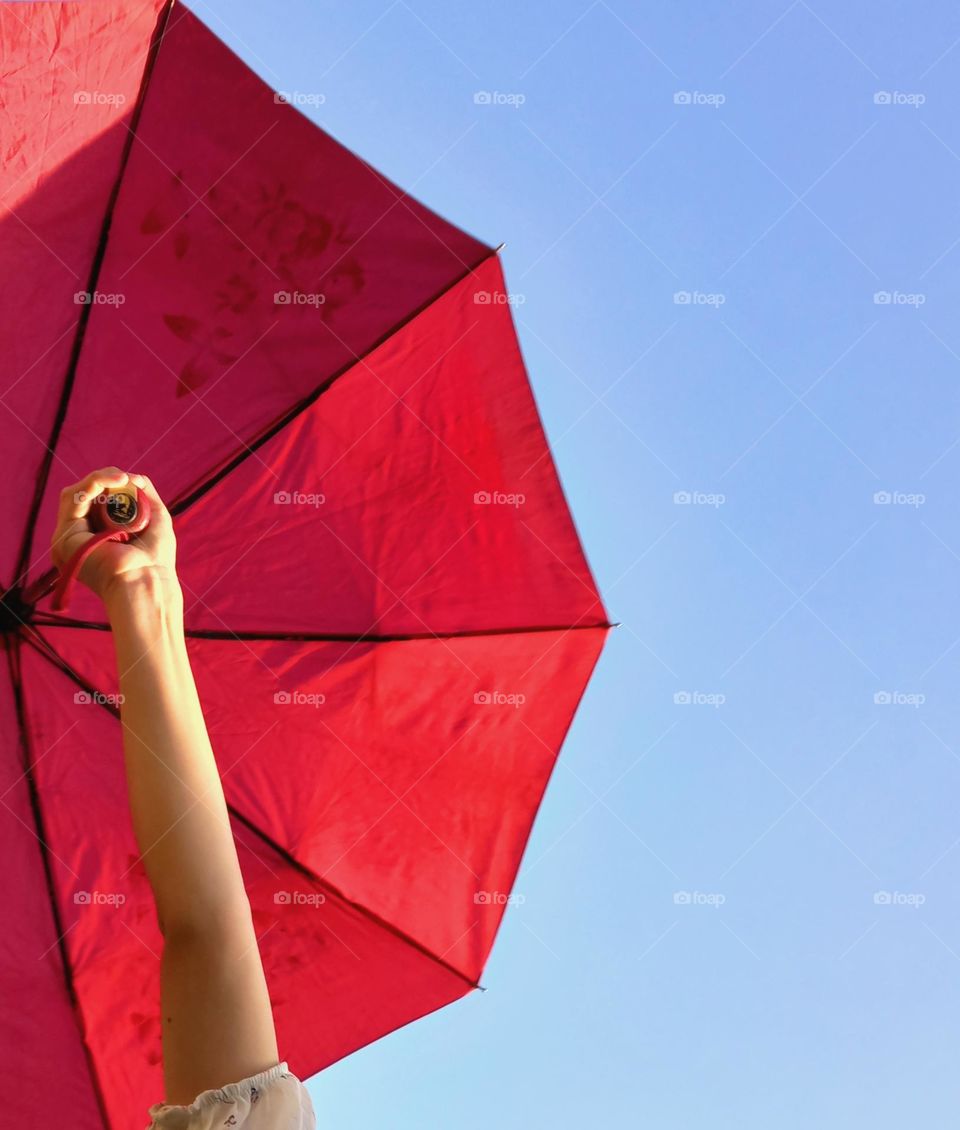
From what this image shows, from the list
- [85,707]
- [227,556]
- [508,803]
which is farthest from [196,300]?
[508,803]

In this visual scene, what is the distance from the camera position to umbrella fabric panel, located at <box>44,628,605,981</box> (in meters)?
3.39

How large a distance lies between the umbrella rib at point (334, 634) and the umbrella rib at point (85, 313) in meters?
0.25

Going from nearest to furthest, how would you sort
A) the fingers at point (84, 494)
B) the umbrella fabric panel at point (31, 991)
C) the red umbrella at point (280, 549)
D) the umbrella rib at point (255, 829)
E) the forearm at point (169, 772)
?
1. the forearm at point (169, 772)
2. the fingers at point (84, 494)
3. the umbrella fabric panel at point (31, 991)
4. the red umbrella at point (280, 549)
5. the umbrella rib at point (255, 829)

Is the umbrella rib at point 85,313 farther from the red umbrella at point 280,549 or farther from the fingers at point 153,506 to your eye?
the fingers at point 153,506

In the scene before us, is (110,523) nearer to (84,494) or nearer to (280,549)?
(84,494)

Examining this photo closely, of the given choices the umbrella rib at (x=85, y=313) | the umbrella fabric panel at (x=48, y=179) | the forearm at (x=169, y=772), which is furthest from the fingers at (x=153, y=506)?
the umbrella rib at (x=85, y=313)

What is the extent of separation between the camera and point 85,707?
3.37m

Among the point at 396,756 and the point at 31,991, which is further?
the point at 396,756

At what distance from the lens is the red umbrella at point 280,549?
123 inches

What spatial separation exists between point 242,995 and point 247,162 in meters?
3.00

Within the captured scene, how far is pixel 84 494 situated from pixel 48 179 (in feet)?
8.32

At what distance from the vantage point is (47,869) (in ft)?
10.4

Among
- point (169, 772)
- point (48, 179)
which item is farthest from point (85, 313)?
point (169, 772)

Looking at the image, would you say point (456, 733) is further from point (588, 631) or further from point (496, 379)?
point (496, 379)
